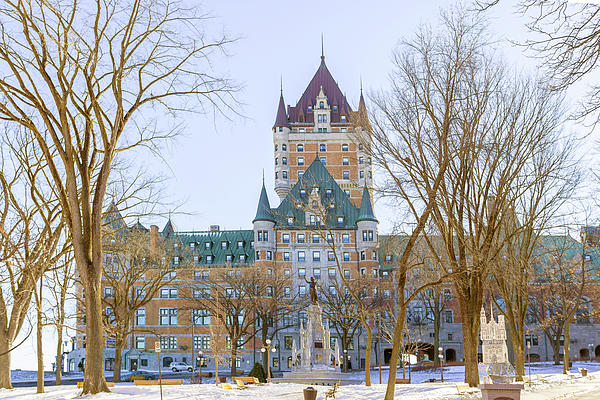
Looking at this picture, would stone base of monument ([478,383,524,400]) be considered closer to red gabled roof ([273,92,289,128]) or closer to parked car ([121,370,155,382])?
parked car ([121,370,155,382])

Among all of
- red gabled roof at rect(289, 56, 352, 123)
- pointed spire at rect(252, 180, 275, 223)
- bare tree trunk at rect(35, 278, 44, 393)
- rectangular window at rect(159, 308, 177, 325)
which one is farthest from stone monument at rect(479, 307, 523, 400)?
red gabled roof at rect(289, 56, 352, 123)

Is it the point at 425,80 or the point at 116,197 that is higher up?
the point at 425,80

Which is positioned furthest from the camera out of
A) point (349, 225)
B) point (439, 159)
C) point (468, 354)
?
point (349, 225)

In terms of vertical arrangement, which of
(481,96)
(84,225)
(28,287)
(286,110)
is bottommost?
(28,287)

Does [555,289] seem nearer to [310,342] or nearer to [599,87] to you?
[310,342]

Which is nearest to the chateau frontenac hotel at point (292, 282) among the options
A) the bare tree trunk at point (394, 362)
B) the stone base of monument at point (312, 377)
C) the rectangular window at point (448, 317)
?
the rectangular window at point (448, 317)

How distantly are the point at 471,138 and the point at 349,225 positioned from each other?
5357cm

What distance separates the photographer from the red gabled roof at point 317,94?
8850cm

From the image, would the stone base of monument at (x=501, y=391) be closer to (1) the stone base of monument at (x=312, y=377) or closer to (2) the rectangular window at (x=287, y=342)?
(1) the stone base of monument at (x=312, y=377)

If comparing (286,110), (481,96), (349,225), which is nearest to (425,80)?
(481,96)

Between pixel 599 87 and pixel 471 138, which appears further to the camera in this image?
pixel 471 138

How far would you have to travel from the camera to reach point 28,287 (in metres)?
23.0

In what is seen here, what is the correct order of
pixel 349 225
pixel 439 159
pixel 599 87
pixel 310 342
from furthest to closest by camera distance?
1. pixel 349 225
2. pixel 310 342
3. pixel 439 159
4. pixel 599 87

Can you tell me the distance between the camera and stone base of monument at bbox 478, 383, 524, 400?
16406 mm
